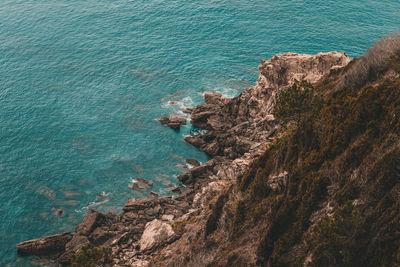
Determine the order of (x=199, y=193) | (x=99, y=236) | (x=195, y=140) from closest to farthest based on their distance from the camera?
(x=99, y=236), (x=199, y=193), (x=195, y=140)

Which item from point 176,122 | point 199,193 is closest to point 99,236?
point 199,193

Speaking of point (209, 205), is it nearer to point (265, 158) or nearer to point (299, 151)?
point (265, 158)

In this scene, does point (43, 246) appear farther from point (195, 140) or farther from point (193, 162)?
point (195, 140)

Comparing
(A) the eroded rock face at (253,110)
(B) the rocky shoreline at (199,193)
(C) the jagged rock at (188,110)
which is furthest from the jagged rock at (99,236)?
(C) the jagged rock at (188,110)

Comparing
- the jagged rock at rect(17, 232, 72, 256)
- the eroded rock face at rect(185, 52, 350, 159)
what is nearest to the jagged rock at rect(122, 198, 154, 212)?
the jagged rock at rect(17, 232, 72, 256)

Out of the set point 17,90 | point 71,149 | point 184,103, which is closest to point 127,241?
point 71,149

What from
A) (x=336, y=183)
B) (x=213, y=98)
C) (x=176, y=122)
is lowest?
(x=176, y=122)

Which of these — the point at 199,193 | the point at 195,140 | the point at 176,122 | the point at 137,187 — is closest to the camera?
the point at 199,193

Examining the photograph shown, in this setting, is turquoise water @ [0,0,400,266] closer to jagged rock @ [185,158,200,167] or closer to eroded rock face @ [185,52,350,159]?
jagged rock @ [185,158,200,167]
